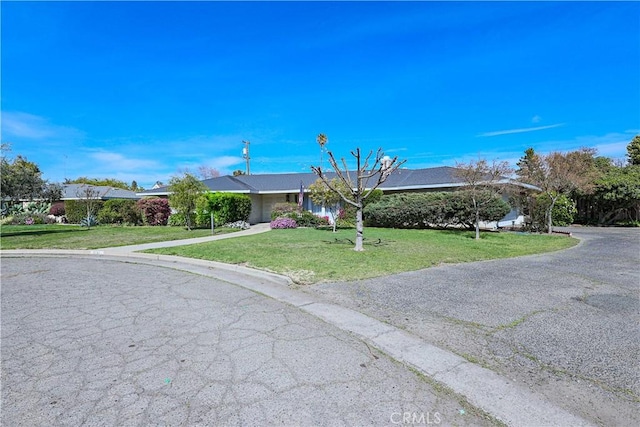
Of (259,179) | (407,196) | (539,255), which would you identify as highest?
(259,179)

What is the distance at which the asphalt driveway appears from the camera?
2.71 meters

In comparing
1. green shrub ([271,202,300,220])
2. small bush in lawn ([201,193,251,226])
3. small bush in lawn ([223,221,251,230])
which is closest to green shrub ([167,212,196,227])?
small bush in lawn ([201,193,251,226])

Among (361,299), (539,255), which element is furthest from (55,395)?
(539,255)

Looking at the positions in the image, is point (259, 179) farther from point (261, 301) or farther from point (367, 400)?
point (367, 400)

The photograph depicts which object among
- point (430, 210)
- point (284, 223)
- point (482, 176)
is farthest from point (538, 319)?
point (284, 223)

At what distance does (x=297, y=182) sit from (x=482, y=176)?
14.2 m

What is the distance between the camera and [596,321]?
4.10 metres

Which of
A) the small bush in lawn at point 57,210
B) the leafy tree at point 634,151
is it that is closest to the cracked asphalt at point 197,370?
the small bush in lawn at point 57,210

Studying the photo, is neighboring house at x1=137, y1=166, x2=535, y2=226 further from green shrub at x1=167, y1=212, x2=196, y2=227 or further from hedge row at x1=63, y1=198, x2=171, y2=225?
green shrub at x1=167, y1=212, x2=196, y2=227

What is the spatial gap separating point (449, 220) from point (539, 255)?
295 inches

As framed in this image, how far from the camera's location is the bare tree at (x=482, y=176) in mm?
13375

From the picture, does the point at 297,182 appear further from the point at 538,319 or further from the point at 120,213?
the point at 538,319

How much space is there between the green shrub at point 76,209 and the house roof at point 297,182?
4.32 metres

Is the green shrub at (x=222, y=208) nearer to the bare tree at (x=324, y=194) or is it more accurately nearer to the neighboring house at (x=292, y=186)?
the neighboring house at (x=292, y=186)
